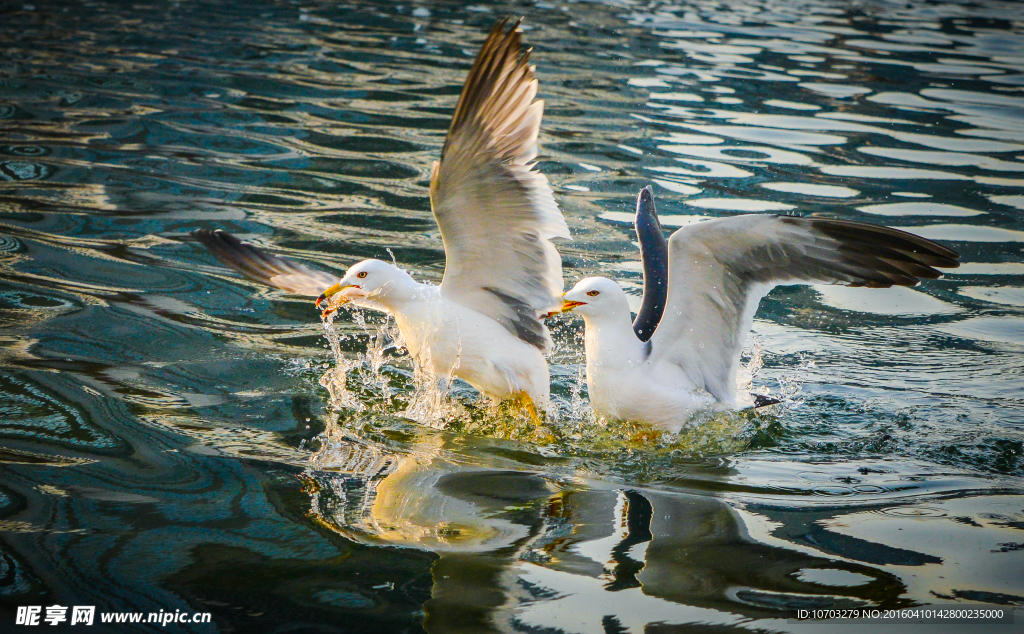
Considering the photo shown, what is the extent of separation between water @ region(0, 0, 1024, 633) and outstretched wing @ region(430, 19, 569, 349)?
0.91 metres

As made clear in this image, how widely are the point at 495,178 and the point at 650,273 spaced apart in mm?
1307

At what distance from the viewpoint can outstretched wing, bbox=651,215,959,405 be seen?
4918 mm

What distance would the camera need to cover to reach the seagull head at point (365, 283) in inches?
211

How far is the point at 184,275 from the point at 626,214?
4079mm

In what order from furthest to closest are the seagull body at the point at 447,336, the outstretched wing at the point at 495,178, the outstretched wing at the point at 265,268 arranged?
1. the outstretched wing at the point at 265,268
2. the seagull body at the point at 447,336
3. the outstretched wing at the point at 495,178

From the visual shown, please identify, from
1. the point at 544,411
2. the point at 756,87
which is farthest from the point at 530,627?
the point at 756,87

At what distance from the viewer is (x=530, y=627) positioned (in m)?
3.05

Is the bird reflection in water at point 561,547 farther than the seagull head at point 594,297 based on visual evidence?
No

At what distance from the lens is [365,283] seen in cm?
536

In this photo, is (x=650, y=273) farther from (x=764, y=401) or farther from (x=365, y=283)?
(x=365, y=283)

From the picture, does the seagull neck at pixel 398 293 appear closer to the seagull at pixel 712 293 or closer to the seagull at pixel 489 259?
the seagull at pixel 489 259

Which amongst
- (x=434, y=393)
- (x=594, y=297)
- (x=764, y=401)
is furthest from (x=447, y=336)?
(x=764, y=401)

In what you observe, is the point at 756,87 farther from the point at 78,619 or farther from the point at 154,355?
the point at 78,619

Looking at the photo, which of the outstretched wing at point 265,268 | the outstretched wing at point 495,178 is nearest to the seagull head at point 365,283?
the outstretched wing at point 495,178
